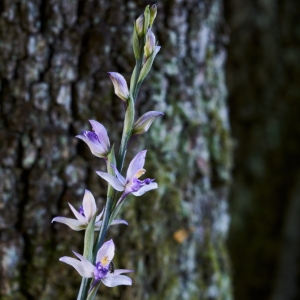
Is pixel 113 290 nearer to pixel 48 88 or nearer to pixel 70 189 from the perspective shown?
pixel 70 189

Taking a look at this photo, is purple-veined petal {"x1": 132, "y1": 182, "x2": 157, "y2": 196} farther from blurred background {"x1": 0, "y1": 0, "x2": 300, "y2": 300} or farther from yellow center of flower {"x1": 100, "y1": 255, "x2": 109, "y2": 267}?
blurred background {"x1": 0, "y1": 0, "x2": 300, "y2": 300}

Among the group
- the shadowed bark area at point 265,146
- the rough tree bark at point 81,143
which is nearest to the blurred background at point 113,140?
the rough tree bark at point 81,143

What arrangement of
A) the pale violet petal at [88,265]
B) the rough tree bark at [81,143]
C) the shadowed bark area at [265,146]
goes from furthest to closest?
the shadowed bark area at [265,146], the rough tree bark at [81,143], the pale violet petal at [88,265]

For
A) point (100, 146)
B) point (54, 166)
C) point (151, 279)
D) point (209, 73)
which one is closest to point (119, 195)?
point (100, 146)

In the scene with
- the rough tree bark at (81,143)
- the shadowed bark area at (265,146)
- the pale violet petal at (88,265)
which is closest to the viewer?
the pale violet petal at (88,265)

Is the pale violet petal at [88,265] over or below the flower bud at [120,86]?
below

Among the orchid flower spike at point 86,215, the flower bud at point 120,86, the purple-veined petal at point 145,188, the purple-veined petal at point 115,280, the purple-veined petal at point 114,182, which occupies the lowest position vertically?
the purple-veined petal at point 115,280

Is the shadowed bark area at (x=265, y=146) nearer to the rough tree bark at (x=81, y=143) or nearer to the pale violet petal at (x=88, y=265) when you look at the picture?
the rough tree bark at (x=81, y=143)

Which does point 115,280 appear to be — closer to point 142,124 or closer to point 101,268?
point 101,268
